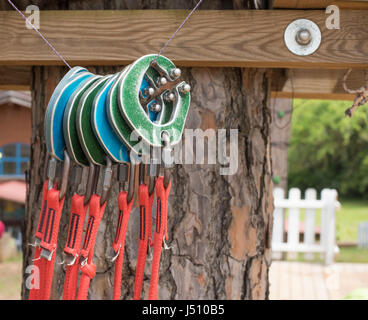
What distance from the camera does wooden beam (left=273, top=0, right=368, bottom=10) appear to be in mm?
1178

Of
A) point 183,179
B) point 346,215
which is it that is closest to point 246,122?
point 183,179

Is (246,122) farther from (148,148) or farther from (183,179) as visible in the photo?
(148,148)

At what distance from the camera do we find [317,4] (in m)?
1.19

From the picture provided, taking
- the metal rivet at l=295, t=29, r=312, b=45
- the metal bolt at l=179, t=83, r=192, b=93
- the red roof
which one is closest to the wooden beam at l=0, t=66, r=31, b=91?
the metal bolt at l=179, t=83, r=192, b=93

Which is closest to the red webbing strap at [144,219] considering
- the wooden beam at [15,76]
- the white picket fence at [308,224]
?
the wooden beam at [15,76]

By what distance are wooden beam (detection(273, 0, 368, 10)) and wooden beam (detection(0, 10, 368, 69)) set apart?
12 mm

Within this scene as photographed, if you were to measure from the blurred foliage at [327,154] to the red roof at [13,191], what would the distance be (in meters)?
8.46

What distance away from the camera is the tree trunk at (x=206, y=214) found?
1.35m

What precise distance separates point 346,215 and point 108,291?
40.6ft

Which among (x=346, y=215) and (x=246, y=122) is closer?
(x=246, y=122)

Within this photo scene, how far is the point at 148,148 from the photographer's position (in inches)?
38.7

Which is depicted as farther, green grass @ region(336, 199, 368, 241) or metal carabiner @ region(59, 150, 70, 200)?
green grass @ region(336, 199, 368, 241)

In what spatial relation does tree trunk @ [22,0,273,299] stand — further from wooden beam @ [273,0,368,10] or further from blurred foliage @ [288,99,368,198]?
blurred foliage @ [288,99,368,198]

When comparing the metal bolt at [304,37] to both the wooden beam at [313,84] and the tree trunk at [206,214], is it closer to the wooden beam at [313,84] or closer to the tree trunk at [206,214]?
the tree trunk at [206,214]
